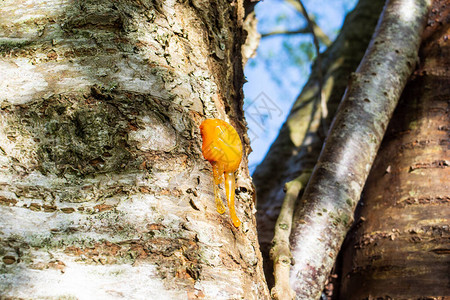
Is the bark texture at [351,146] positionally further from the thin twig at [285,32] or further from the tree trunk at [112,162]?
the thin twig at [285,32]

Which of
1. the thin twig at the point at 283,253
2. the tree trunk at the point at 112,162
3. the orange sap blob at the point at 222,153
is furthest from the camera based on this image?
the thin twig at the point at 283,253

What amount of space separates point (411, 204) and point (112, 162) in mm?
1426

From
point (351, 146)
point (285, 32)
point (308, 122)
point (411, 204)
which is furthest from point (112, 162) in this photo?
point (285, 32)

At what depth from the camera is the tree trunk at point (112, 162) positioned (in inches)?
32.9

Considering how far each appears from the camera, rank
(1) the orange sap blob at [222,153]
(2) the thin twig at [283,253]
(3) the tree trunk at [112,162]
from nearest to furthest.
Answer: (3) the tree trunk at [112,162] < (1) the orange sap blob at [222,153] < (2) the thin twig at [283,253]

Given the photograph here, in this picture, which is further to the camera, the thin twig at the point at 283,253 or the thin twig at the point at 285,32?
the thin twig at the point at 285,32

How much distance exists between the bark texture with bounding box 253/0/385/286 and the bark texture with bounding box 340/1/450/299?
645 mm

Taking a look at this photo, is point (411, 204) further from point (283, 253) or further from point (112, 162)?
point (112, 162)

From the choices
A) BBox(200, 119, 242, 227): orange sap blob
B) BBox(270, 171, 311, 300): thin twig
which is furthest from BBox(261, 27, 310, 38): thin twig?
BBox(200, 119, 242, 227): orange sap blob

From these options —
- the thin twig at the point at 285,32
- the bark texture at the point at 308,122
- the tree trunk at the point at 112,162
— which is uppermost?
the thin twig at the point at 285,32

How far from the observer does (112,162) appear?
0.97 meters

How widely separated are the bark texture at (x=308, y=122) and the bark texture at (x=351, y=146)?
0.71m

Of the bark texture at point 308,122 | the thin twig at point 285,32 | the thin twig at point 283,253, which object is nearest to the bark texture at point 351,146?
the thin twig at point 283,253

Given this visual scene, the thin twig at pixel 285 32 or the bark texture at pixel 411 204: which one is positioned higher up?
the thin twig at pixel 285 32
